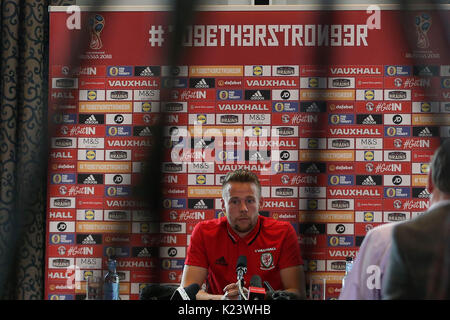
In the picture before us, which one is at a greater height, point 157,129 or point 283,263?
point 157,129

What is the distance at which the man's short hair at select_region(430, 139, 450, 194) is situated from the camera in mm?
368

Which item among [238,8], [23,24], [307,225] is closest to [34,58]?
[23,24]

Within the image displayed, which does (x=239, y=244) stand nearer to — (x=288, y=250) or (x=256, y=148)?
(x=288, y=250)

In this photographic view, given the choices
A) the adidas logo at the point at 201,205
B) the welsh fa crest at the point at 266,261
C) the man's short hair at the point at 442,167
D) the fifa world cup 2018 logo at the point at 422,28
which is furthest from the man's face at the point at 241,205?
the fifa world cup 2018 logo at the point at 422,28

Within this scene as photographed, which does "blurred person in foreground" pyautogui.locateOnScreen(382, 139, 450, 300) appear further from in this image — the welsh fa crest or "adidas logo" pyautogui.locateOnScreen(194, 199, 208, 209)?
"adidas logo" pyautogui.locateOnScreen(194, 199, 208, 209)

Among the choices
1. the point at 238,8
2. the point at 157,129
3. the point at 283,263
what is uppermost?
the point at 238,8

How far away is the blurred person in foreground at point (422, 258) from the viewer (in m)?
0.40

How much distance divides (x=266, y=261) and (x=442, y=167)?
163cm

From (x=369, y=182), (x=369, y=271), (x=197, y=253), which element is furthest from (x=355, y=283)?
(x=369, y=182)

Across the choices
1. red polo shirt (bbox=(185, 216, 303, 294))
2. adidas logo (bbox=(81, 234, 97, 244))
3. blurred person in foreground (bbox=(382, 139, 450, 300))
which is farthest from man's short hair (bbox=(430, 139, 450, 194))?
adidas logo (bbox=(81, 234, 97, 244))

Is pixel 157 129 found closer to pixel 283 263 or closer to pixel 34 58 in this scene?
pixel 34 58

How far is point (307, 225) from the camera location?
0.35m

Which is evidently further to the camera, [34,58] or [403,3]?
[34,58]

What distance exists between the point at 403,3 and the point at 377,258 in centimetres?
57
